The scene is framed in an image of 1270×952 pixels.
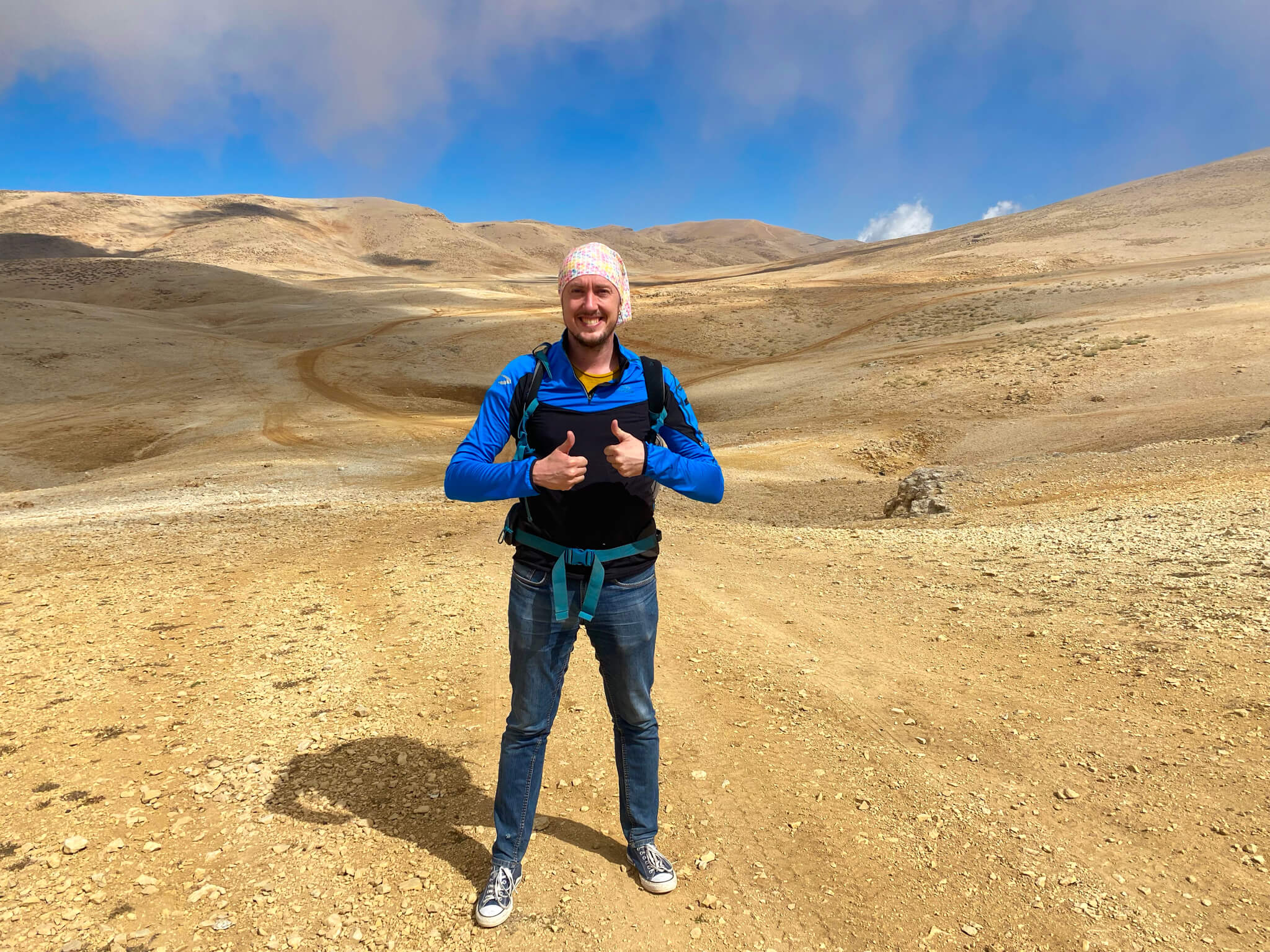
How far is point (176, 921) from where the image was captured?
8.79 feet

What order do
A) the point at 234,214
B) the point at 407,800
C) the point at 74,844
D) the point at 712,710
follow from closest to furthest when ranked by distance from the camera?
1. the point at 74,844
2. the point at 407,800
3. the point at 712,710
4. the point at 234,214

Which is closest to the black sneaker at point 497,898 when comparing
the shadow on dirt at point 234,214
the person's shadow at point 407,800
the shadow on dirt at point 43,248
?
the person's shadow at point 407,800

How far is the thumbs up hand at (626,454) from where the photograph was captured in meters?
2.21

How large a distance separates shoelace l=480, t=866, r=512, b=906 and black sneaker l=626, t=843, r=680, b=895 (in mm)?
539

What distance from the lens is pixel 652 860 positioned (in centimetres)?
294

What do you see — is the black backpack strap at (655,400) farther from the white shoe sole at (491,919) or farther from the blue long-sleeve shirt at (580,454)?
the white shoe sole at (491,919)

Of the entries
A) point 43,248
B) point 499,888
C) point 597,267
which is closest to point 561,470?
point 597,267

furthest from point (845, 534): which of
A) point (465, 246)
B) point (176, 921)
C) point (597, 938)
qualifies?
point (465, 246)

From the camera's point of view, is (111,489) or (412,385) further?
(412,385)

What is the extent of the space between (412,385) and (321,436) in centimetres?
882

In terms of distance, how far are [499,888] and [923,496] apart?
29.7ft

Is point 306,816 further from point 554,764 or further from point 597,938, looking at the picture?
point 597,938

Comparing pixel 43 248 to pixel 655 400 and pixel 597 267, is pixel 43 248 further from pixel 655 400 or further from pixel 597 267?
pixel 655 400

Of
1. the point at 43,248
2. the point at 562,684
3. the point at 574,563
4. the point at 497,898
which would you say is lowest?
the point at 497,898
